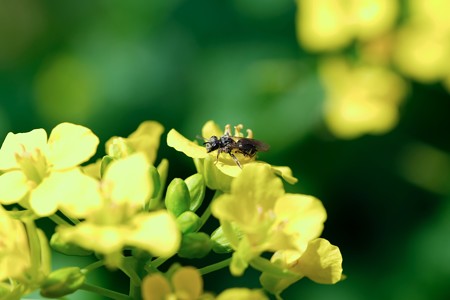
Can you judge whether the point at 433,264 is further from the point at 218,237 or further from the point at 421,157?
the point at 218,237

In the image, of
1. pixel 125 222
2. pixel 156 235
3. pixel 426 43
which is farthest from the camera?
pixel 426 43

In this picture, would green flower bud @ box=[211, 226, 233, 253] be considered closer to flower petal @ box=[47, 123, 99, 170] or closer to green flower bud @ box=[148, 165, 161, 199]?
green flower bud @ box=[148, 165, 161, 199]

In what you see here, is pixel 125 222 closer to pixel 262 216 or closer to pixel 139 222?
pixel 139 222

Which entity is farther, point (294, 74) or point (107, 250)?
point (294, 74)

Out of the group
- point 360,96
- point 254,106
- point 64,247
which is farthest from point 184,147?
point 360,96

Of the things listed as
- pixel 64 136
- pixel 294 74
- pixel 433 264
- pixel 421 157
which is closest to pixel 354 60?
pixel 294 74

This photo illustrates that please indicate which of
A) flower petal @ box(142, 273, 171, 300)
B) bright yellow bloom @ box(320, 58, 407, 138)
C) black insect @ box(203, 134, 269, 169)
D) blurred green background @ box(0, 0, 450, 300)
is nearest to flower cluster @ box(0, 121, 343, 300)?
flower petal @ box(142, 273, 171, 300)
